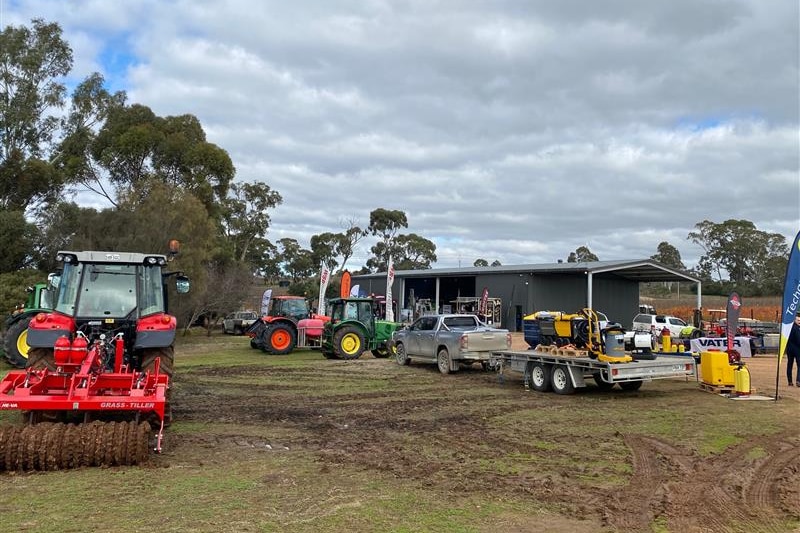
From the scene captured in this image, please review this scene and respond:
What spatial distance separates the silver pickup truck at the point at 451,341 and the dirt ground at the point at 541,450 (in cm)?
211

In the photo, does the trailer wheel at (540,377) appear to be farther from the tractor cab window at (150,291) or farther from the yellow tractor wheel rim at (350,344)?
the yellow tractor wheel rim at (350,344)

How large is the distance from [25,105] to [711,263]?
7268 centimetres

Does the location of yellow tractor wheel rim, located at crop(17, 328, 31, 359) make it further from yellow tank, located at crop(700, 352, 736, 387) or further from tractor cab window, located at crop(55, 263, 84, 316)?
yellow tank, located at crop(700, 352, 736, 387)

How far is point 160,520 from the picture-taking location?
5051mm

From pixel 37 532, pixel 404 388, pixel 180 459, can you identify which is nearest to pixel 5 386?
pixel 180 459

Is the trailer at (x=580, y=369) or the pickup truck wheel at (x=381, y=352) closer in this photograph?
the trailer at (x=580, y=369)

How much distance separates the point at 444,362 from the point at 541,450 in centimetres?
837

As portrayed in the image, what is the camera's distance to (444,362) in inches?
637

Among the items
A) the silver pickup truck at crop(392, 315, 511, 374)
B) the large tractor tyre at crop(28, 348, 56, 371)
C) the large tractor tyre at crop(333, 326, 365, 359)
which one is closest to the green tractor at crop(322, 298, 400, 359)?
the large tractor tyre at crop(333, 326, 365, 359)

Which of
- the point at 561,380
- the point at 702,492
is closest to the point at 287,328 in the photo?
the point at 561,380

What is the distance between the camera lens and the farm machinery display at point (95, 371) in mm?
6414

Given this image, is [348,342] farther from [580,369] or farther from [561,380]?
[580,369]

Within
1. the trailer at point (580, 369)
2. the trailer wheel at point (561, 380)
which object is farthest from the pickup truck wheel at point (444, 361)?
the trailer wheel at point (561, 380)

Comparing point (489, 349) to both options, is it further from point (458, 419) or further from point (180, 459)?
point (180, 459)
